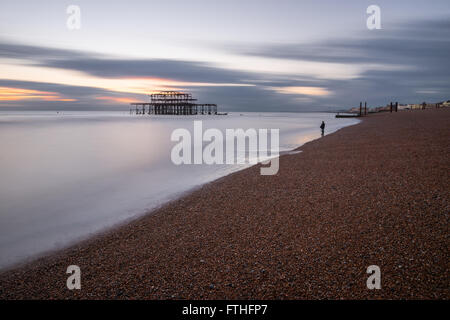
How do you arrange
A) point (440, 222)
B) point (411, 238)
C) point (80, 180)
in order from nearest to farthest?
point (411, 238)
point (440, 222)
point (80, 180)

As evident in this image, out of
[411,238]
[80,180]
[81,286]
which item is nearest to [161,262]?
[81,286]

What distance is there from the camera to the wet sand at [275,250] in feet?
10.7

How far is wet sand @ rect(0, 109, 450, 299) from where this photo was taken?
327cm

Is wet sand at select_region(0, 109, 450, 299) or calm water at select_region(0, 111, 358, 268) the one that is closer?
wet sand at select_region(0, 109, 450, 299)

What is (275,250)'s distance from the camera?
4.02 metres

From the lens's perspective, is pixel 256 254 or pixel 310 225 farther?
pixel 310 225

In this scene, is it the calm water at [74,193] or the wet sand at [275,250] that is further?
the calm water at [74,193]

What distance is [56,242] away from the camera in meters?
5.47

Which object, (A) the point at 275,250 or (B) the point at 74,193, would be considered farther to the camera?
(B) the point at 74,193
